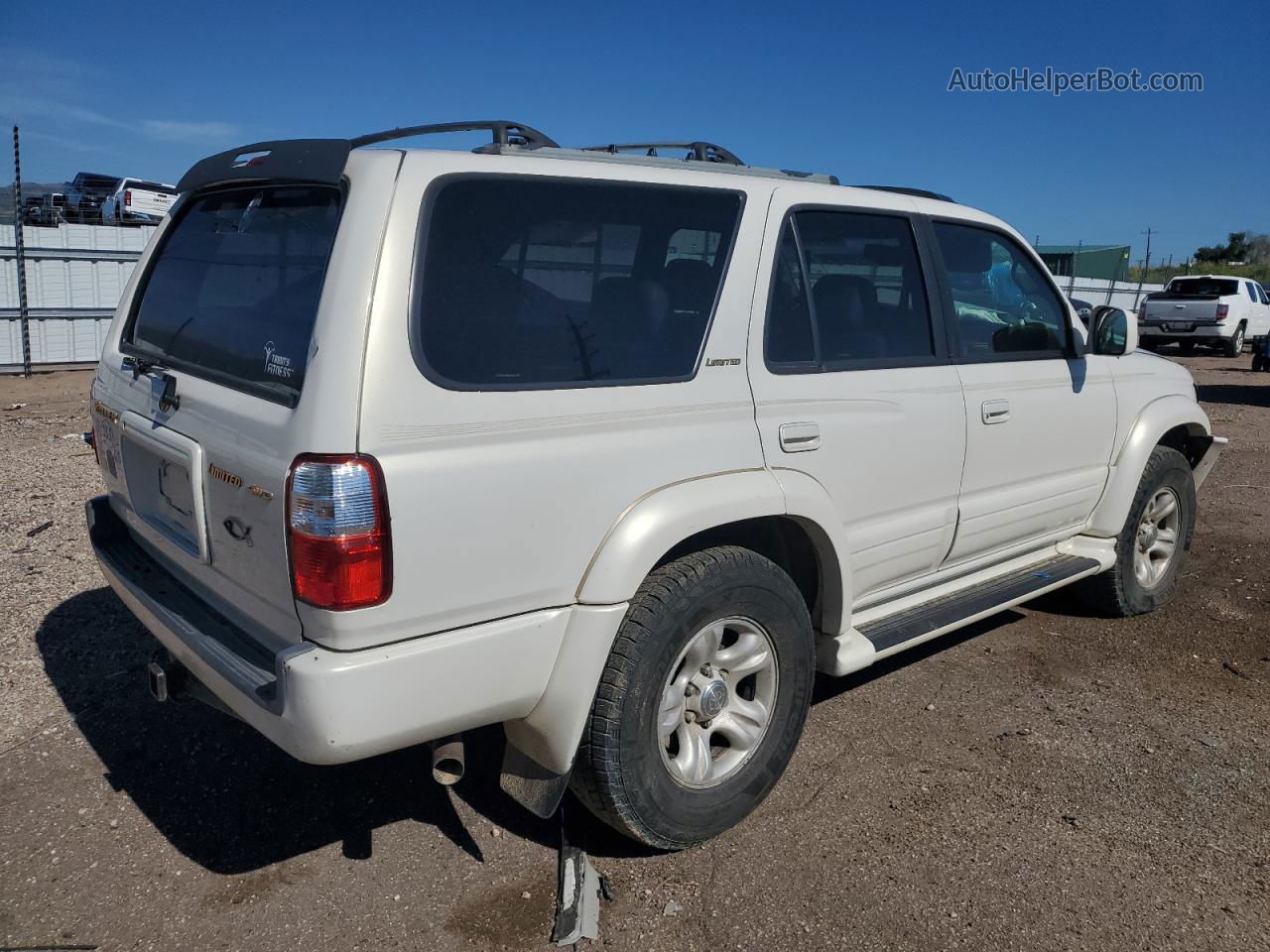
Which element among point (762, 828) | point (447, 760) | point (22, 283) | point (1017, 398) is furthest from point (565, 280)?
point (22, 283)

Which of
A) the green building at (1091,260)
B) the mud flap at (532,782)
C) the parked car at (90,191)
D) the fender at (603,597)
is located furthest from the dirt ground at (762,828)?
the green building at (1091,260)

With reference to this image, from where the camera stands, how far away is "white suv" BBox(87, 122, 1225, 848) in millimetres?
2281

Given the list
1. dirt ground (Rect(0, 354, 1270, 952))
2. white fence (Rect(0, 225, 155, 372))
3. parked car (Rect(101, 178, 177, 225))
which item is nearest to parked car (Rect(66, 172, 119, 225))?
parked car (Rect(101, 178, 177, 225))

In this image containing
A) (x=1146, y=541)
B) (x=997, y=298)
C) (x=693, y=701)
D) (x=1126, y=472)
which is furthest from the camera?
(x=1146, y=541)

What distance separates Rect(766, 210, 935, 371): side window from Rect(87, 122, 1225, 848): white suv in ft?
0.05

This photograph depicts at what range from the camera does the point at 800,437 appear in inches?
120

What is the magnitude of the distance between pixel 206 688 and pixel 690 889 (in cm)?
146

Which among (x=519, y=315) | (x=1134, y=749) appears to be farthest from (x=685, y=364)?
(x=1134, y=749)

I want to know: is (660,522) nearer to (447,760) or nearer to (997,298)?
(447,760)

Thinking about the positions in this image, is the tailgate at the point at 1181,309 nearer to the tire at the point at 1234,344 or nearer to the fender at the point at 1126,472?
the tire at the point at 1234,344

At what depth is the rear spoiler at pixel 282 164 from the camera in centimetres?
246

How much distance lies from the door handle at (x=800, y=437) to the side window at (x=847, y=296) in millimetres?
185

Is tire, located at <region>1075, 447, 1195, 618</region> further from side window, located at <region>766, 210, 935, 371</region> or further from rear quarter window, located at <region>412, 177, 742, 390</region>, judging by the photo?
rear quarter window, located at <region>412, 177, 742, 390</region>

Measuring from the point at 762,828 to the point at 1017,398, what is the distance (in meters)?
1.92
